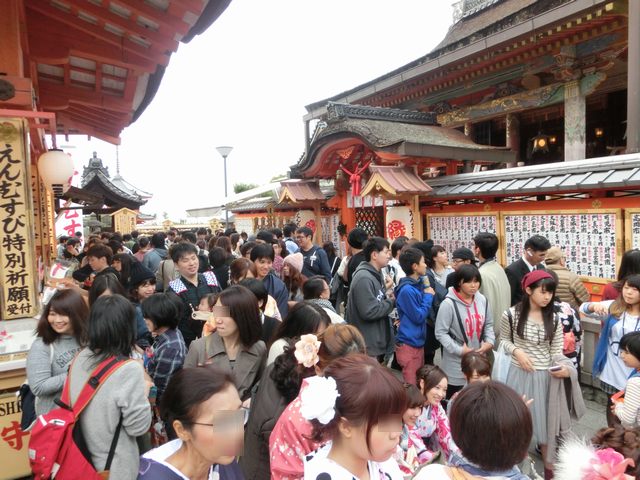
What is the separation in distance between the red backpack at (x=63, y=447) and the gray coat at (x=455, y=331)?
291 cm

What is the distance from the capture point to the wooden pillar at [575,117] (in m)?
10.2

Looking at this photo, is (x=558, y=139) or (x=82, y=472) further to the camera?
(x=558, y=139)

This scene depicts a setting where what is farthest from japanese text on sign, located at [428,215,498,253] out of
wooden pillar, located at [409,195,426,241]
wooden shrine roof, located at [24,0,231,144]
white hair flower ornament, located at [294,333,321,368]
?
white hair flower ornament, located at [294,333,321,368]

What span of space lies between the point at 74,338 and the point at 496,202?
741 centimetres

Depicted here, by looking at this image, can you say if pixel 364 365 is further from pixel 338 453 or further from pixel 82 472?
pixel 82 472

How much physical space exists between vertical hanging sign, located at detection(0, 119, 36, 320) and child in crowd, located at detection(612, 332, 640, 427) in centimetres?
473

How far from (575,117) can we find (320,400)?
1133 centimetres

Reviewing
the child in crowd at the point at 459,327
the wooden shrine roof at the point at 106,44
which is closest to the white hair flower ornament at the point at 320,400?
the child in crowd at the point at 459,327

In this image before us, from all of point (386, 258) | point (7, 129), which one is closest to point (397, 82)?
point (386, 258)

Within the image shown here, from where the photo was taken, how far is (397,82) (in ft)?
42.8

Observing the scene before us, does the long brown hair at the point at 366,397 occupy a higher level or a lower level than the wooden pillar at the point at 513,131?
lower

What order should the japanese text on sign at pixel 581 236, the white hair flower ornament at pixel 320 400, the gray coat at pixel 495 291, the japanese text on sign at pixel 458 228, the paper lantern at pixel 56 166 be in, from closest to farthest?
the white hair flower ornament at pixel 320 400 < the gray coat at pixel 495 291 < the paper lantern at pixel 56 166 < the japanese text on sign at pixel 581 236 < the japanese text on sign at pixel 458 228

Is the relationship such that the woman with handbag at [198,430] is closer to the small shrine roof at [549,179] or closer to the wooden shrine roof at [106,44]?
the wooden shrine roof at [106,44]

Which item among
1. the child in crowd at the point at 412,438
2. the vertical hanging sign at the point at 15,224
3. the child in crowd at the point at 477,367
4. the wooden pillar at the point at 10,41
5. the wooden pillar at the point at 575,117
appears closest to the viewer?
the child in crowd at the point at 412,438
